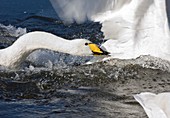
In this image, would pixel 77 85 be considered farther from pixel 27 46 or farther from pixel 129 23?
pixel 129 23

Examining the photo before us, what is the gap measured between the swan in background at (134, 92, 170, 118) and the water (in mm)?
647

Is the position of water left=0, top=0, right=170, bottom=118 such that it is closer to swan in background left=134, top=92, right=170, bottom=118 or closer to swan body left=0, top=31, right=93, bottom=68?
swan body left=0, top=31, right=93, bottom=68

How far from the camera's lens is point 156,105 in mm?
5418

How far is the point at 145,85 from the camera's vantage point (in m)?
7.74

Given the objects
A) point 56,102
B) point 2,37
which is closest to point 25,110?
point 56,102

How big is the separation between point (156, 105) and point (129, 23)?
11.7 ft

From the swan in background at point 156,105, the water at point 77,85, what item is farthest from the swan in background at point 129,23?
the swan in background at point 156,105

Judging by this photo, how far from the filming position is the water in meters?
6.36

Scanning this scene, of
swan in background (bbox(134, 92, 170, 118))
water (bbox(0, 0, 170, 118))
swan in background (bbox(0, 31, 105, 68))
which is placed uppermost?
swan in background (bbox(0, 31, 105, 68))

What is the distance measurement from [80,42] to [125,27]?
1196 mm

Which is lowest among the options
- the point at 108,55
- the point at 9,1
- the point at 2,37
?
the point at 108,55

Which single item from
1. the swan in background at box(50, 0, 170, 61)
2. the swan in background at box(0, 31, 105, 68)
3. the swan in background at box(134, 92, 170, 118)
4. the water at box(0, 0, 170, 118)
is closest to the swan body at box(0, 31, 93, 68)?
the swan in background at box(0, 31, 105, 68)

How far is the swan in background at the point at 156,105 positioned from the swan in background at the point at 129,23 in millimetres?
2917

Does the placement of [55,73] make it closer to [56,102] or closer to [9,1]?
[56,102]
